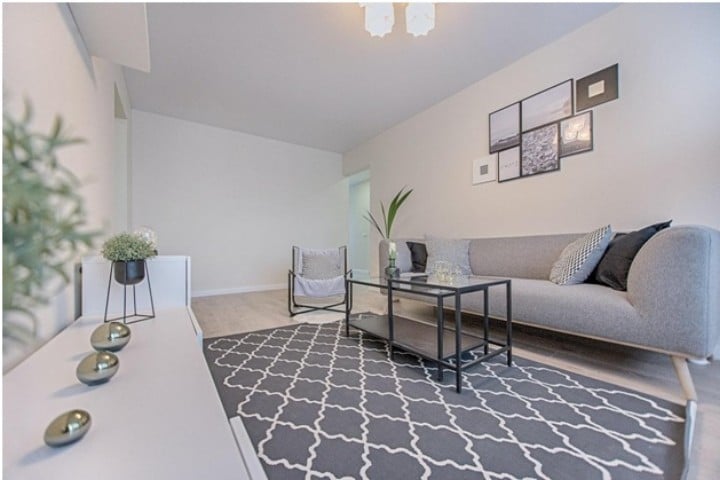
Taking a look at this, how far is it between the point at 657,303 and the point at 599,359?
0.57 m

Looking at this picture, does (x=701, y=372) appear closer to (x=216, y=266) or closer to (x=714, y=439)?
(x=714, y=439)

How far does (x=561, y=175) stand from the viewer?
8.38 feet

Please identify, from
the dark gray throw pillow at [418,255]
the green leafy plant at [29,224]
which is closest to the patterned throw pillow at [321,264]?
the dark gray throw pillow at [418,255]

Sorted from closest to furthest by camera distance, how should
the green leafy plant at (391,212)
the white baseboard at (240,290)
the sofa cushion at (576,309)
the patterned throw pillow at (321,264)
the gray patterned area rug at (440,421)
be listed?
the gray patterned area rug at (440,421) → the sofa cushion at (576,309) → the patterned throw pillow at (321,264) → the green leafy plant at (391,212) → the white baseboard at (240,290)

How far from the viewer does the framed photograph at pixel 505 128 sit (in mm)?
2846

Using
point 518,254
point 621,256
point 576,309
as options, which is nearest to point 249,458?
point 576,309

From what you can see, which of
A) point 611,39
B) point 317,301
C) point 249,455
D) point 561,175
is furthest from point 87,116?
point 611,39

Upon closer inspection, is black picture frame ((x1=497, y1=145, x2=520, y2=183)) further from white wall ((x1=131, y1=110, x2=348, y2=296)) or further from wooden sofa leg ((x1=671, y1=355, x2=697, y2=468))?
white wall ((x1=131, y1=110, x2=348, y2=296))

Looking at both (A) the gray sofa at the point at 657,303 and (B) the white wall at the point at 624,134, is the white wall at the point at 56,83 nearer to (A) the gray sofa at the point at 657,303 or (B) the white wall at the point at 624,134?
(A) the gray sofa at the point at 657,303

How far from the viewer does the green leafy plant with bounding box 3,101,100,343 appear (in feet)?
0.79

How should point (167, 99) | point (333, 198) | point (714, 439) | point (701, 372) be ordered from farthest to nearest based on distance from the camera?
1. point (333, 198)
2. point (167, 99)
3. point (701, 372)
4. point (714, 439)

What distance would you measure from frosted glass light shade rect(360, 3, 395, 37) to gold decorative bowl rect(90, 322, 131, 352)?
2244 millimetres

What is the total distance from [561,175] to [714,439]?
1990mm

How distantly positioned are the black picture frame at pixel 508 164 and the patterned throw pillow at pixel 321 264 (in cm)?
188
